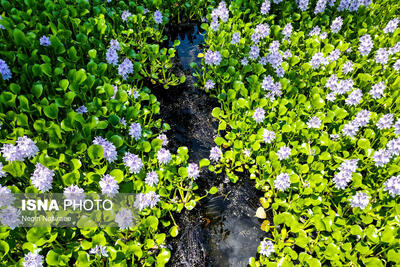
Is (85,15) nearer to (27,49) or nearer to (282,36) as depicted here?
(27,49)

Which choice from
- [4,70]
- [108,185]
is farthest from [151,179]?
[4,70]

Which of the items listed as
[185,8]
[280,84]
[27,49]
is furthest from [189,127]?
[185,8]

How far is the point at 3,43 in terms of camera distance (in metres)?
3.21

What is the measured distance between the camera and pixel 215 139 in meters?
3.22

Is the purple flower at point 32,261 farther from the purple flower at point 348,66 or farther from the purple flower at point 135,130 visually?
the purple flower at point 348,66

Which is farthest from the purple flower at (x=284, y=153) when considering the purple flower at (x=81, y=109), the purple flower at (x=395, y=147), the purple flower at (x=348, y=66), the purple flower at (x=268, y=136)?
the purple flower at (x=81, y=109)

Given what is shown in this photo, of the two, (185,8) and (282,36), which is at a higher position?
(185,8)

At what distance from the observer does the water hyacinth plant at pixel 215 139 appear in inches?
89.5

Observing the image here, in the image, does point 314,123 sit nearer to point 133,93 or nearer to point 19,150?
point 133,93

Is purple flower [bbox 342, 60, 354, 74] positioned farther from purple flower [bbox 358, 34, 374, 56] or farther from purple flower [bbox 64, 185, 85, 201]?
purple flower [bbox 64, 185, 85, 201]

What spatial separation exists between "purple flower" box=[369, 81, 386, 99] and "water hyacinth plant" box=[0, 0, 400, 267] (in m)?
0.01

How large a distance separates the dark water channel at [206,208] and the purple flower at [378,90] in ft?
6.20

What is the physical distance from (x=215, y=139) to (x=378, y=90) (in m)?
2.08

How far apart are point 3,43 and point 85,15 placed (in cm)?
123
